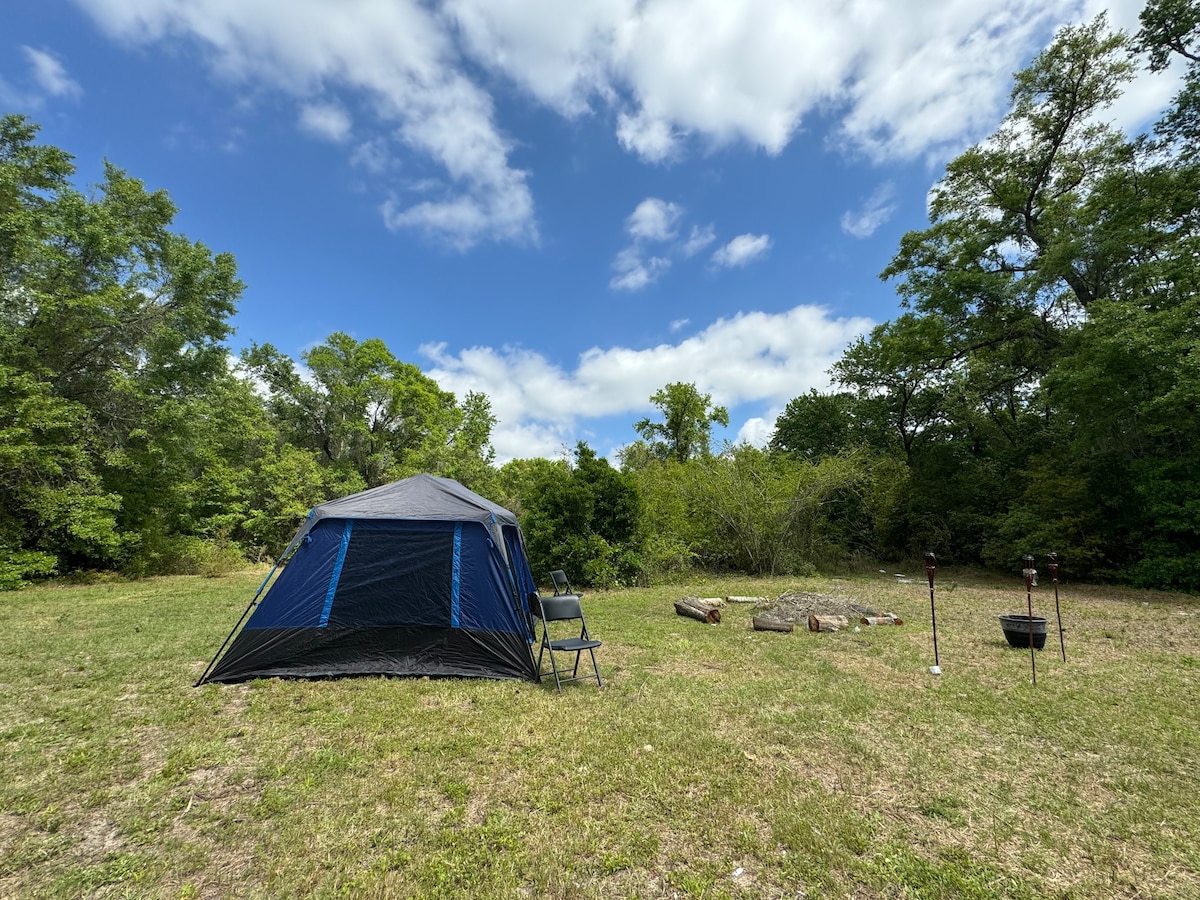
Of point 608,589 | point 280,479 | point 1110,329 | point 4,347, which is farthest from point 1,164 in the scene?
point 1110,329

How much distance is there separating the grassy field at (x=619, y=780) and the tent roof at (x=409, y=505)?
1.57 m

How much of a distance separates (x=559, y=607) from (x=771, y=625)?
11.6 ft

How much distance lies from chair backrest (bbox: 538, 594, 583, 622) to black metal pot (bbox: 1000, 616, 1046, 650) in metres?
4.81

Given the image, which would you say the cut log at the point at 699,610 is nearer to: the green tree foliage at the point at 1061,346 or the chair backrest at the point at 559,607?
the chair backrest at the point at 559,607

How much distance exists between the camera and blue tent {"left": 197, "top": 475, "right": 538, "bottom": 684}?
15.2 ft

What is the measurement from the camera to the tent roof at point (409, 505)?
4938 millimetres

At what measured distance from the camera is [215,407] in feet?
→ 42.8

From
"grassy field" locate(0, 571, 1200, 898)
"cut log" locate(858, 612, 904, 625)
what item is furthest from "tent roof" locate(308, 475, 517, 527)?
"cut log" locate(858, 612, 904, 625)

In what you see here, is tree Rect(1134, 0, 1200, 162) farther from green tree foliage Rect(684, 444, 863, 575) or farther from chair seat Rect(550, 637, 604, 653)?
chair seat Rect(550, 637, 604, 653)

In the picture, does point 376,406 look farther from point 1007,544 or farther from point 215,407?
point 1007,544

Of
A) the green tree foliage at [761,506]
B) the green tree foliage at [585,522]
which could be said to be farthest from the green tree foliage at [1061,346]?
the green tree foliage at [585,522]

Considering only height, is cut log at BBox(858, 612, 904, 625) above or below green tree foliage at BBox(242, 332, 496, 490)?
below

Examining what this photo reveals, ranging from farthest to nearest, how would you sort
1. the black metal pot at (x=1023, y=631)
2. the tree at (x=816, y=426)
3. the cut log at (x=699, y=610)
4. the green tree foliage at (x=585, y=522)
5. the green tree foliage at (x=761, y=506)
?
the tree at (x=816, y=426)
the green tree foliage at (x=761, y=506)
the green tree foliage at (x=585, y=522)
the cut log at (x=699, y=610)
the black metal pot at (x=1023, y=631)

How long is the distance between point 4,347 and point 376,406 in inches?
437
